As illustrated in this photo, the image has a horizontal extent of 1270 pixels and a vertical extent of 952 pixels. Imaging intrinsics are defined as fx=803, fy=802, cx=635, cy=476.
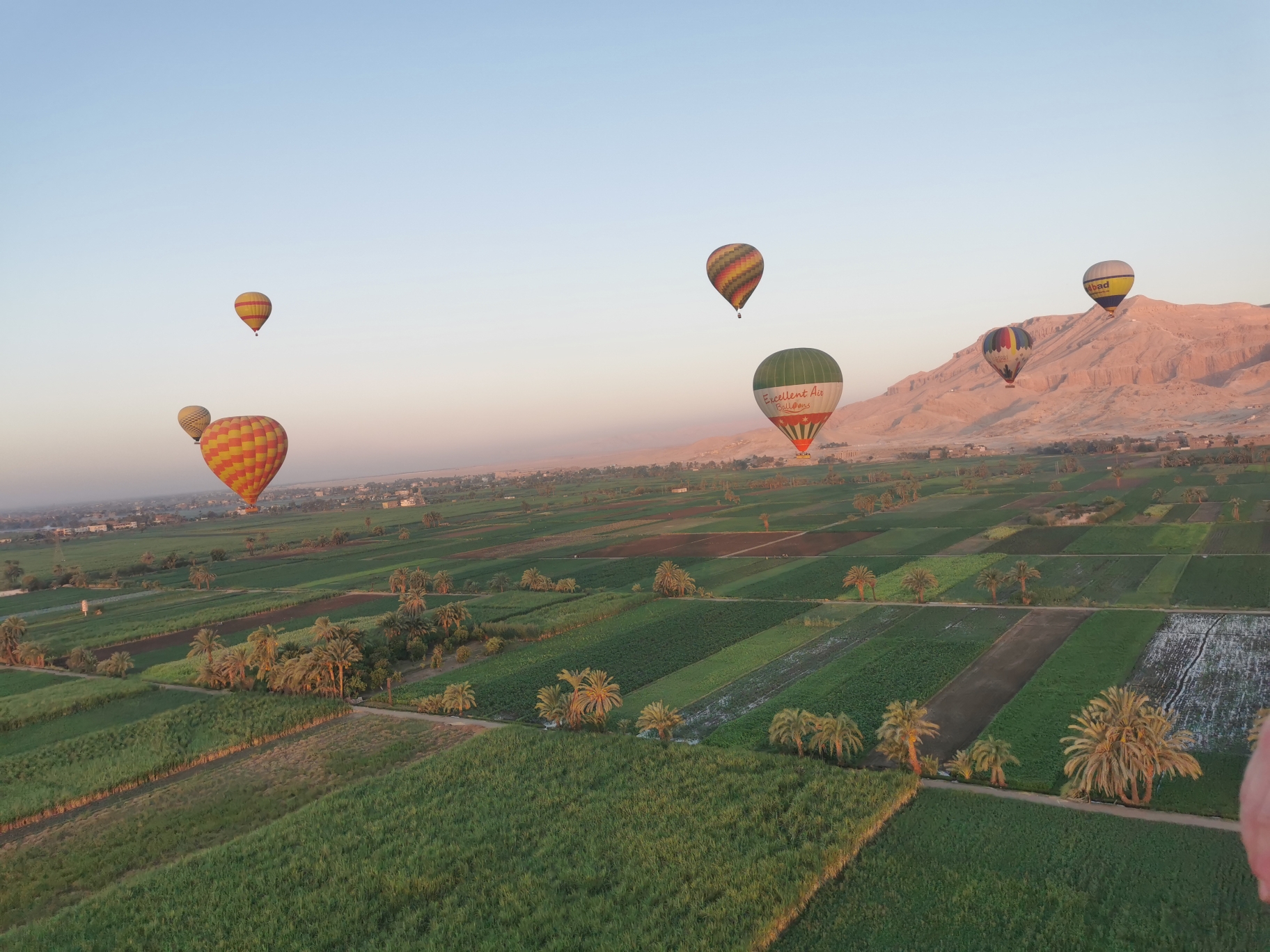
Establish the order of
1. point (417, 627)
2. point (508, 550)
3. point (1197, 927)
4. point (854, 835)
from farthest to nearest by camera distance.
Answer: point (508, 550) < point (417, 627) < point (854, 835) < point (1197, 927)

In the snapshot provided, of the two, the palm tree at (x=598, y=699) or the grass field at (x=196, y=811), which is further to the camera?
the palm tree at (x=598, y=699)

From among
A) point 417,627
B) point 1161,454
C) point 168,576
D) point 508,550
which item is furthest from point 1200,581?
point 1161,454

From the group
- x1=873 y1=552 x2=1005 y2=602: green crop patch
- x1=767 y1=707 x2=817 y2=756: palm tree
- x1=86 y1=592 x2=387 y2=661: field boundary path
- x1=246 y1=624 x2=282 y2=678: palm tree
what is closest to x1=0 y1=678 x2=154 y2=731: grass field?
x1=246 y1=624 x2=282 y2=678: palm tree

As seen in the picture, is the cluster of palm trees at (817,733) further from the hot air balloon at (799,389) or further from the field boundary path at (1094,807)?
the hot air balloon at (799,389)

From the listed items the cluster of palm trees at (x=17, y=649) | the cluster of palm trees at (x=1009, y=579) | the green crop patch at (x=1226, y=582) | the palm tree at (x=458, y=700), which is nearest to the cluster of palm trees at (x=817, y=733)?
the palm tree at (x=458, y=700)

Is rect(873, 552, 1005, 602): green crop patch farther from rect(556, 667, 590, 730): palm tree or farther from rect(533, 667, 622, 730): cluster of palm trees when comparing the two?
rect(556, 667, 590, 730): palm tree

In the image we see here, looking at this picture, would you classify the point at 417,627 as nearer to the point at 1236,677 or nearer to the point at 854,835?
the point at 854,835
